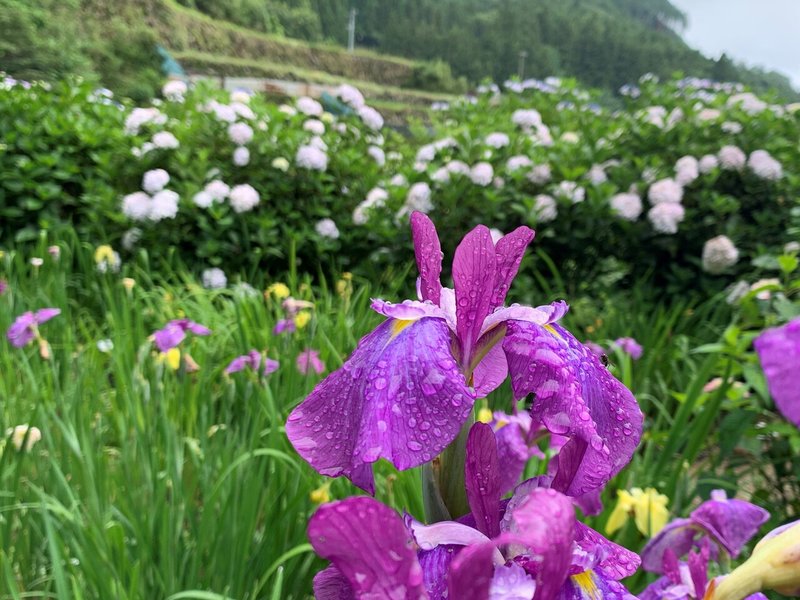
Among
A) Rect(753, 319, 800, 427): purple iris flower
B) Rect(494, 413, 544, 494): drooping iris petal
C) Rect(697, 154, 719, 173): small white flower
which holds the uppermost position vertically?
Rect(753, 319, 800, 427): purple iris flower

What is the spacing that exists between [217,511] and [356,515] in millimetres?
1040

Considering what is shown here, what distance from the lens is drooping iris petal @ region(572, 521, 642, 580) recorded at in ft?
1.10

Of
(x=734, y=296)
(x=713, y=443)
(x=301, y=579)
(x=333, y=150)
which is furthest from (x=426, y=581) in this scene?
(x=333, y=150)

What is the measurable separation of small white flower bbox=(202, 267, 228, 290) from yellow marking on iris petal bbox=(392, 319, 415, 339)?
2880 mm

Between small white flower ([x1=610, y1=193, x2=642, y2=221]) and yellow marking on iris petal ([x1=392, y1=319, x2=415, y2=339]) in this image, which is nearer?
yellow marking on iris petal ([x1=392, y1=319, x2=415, y2=339])

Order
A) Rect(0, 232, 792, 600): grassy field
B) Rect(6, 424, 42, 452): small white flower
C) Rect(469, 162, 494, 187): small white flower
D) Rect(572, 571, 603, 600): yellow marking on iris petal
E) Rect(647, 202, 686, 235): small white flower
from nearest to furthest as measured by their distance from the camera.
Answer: Rect(572, 571, 603, 600): yellow marking on iris petal → Rect(0, 232, 792, 600): grassy field → Rect(6, 424, 42, 452): small white flower → Rect(647, 202, 686, 235): small white flower → Rect(469, 162, 494, 187): small white flower

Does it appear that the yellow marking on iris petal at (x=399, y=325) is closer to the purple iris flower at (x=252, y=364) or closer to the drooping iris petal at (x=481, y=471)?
the drooping iris petal at (x=481, y=471)

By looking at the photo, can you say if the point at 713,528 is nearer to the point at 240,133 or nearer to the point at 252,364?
the point at 252,364

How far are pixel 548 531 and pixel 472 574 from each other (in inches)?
1.4

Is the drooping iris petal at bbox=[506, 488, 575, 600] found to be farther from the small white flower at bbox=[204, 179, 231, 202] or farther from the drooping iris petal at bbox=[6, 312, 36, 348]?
the small white flower at bbox=[204, 179, 231, 202]

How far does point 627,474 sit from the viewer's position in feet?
Result: 4.57

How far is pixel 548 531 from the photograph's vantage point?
0.81ft

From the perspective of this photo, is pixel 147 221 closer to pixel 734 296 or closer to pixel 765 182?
pixel 734 296

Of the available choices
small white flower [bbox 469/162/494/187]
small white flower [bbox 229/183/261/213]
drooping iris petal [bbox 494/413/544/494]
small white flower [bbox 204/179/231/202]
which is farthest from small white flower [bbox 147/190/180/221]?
drooping iris petal [bbox 494/413/544/494]
